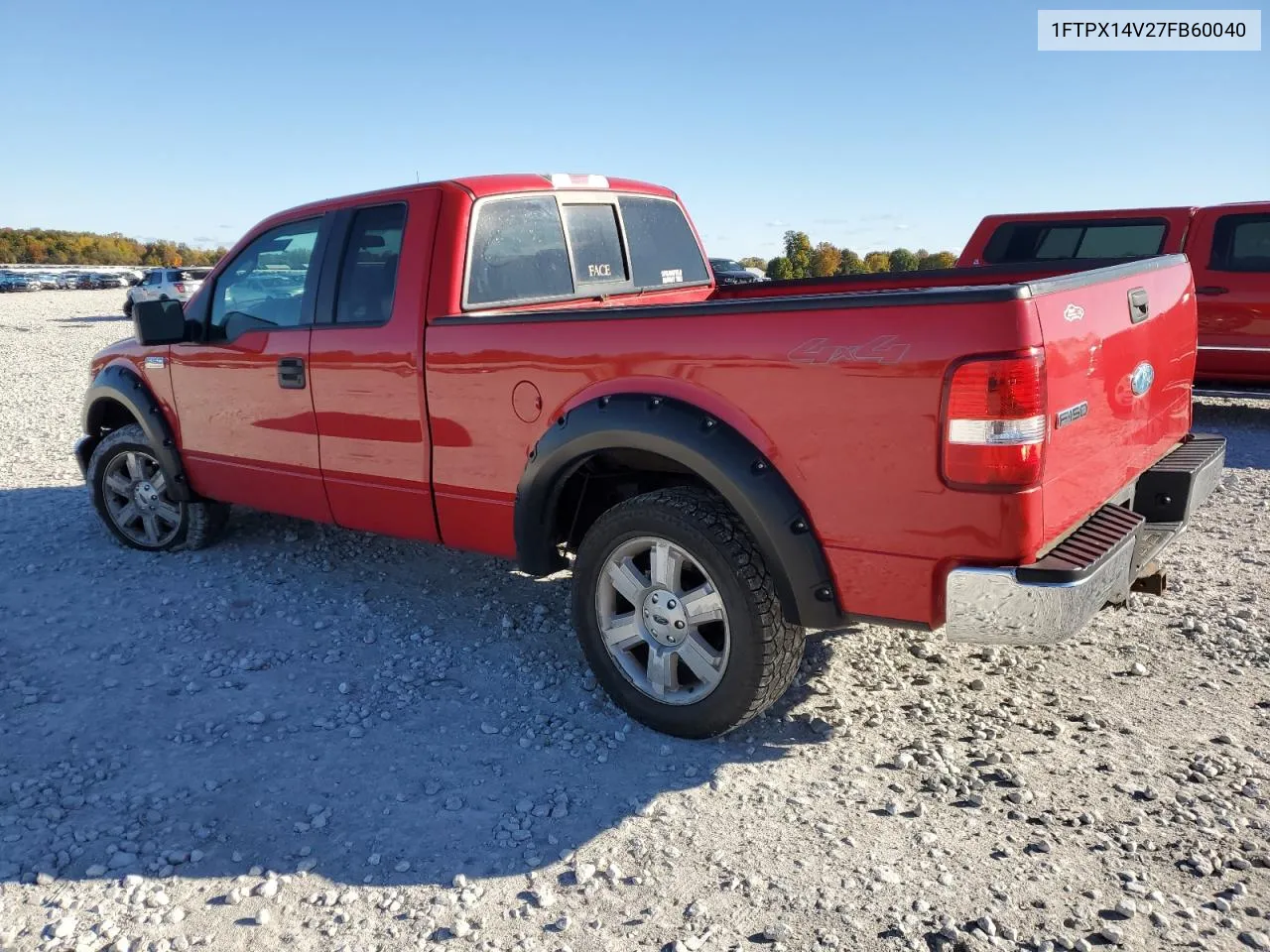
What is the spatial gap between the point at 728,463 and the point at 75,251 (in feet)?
358

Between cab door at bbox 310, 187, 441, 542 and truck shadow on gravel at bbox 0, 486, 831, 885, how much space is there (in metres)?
0.63

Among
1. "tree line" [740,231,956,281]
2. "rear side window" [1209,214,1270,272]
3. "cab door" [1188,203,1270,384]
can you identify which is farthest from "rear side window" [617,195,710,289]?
"tree line" [740,231,956,281]

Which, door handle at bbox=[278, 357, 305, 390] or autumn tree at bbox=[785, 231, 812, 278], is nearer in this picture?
door handle at bbox=[278, 357, 305, 390]

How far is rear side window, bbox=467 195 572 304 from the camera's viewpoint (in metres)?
4.11

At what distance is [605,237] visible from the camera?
480cm

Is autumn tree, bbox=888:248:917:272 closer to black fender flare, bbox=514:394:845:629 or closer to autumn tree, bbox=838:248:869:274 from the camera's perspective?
Result: autumn tree, bbox=838:248:869:274

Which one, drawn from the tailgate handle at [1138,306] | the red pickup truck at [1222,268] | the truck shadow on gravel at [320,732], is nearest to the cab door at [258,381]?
the truck shadow on gravel at [320,732]

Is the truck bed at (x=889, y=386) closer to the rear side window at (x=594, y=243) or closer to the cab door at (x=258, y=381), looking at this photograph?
the rear side window at (x=594, y=243)

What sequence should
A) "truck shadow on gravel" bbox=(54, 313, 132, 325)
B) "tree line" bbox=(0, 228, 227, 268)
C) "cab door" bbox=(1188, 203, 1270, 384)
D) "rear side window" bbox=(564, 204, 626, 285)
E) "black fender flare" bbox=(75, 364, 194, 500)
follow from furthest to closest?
"tree line" bbox=(0, 228, 227, 268)
"truck shadow on gravel" bbox=(54, 313, 132, 325)
"cab door" bbox=(1188, 203, 1270, 384)
"black fender flare" bbox=(75, 364, 194, 500)
"rear side window" bbox=(564, 204, 626, 285)

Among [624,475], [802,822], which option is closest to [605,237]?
[624,475]

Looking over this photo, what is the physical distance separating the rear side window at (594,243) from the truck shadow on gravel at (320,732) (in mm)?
1601

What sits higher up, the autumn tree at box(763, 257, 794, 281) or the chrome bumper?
the autumn tree at box(763, 257, 794, 281)

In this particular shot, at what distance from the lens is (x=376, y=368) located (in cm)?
413

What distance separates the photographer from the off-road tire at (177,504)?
18.2 ft
